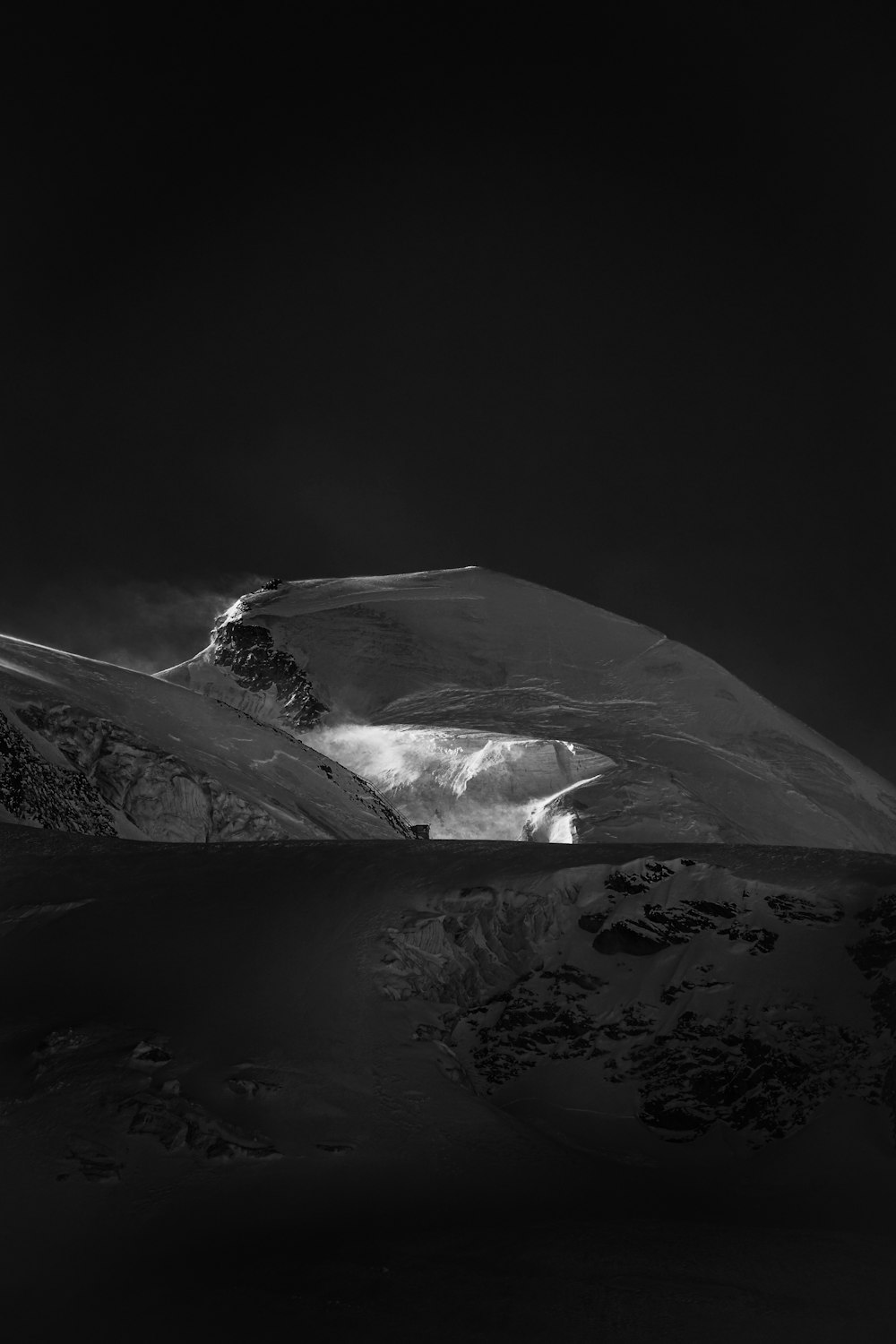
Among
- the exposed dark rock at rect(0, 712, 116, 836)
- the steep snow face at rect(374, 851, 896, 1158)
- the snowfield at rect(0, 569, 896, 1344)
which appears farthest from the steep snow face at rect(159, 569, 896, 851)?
the steep snow face at rect(374, 851, 896, 1158)

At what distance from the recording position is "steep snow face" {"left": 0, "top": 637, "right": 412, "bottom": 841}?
44.2 metres

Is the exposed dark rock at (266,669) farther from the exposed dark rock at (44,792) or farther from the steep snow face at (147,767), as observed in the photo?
the exposed dark rock at (44,792)

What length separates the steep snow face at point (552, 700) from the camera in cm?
11000

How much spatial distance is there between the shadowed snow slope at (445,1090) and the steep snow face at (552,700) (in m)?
74.3

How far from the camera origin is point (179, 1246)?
18.8m

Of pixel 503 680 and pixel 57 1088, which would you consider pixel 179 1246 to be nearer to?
pixel 57 1088

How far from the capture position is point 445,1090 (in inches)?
962

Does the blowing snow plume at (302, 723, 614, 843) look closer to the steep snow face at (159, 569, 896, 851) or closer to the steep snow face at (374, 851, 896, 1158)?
the steep snow face at (159, 569, 896, 851)

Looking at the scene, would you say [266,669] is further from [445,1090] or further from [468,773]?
[445,1090]

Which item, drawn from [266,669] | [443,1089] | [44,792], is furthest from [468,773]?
[443,1089]

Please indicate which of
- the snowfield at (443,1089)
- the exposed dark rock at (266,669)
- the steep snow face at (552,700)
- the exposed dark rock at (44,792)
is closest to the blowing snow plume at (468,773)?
the steep snow face at (552,700)

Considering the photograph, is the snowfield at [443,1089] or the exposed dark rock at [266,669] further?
the exposed dark rock at [266,669]

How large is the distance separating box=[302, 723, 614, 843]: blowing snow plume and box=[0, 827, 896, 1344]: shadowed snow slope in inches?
3026

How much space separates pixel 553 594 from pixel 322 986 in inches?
4795
